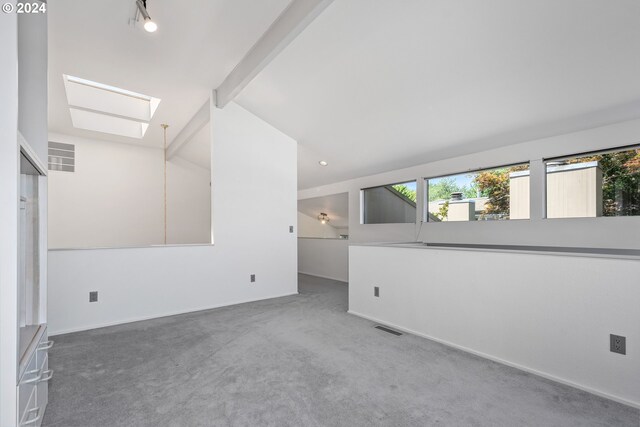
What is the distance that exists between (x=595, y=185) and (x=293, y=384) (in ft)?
11.8

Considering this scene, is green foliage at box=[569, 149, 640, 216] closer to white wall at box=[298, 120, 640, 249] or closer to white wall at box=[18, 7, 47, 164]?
white wall at box=[298, 120, 640, 249]

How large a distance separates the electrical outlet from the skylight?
225 inches

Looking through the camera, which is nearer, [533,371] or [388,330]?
[533,371]

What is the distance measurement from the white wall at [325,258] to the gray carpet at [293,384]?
3.01 metres

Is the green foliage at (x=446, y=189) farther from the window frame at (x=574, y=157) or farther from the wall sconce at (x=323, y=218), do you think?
the wall sconce at (x=323, y=218)

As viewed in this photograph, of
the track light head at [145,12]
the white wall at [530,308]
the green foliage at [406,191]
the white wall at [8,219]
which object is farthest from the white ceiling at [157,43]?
the green foliage at [406,191]

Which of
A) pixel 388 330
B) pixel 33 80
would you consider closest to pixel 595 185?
pixel 388 330

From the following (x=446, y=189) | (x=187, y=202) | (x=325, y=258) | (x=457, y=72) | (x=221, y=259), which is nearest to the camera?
(x=457, y=72)

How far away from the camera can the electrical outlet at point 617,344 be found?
187 cm

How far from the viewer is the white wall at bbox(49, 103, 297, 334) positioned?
10.7 ft

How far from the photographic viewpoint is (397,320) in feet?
10.5

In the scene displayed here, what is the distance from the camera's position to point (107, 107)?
476cm

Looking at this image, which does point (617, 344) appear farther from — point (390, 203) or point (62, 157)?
point (62, 157)

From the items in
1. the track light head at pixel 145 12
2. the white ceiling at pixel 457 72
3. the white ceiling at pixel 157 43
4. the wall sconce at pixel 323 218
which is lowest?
the wall sconce at pixel 323 218
